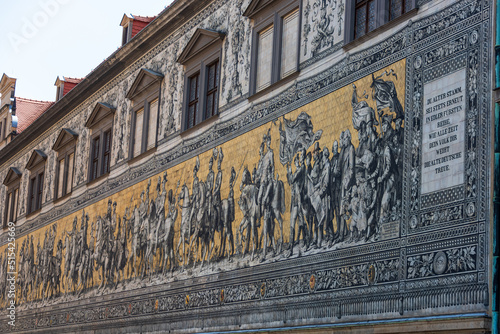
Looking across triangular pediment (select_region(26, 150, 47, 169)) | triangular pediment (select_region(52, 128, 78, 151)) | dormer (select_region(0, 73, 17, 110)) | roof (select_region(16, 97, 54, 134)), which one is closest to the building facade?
triangular pediment (select_region(52, 128, 78, 151))

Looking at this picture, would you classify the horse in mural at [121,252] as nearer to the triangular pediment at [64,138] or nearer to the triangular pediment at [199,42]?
the triangular pediment at [199,42]

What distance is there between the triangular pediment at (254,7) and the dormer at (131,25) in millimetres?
7000

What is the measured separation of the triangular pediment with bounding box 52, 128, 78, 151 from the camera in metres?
23.2

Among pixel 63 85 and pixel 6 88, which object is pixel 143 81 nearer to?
pixel 63 85

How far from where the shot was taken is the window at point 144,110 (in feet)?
61.1

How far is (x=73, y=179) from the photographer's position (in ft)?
74.8

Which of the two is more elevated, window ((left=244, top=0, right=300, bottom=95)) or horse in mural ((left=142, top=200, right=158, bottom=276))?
window ((left=244, top=0, right=300, bottom=95))

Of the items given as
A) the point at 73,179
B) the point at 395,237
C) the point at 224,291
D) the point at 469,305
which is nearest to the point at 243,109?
the point at 224,291

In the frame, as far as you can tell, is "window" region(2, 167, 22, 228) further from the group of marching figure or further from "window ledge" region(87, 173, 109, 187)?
the group of marching figure

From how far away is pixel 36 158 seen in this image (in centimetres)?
2614

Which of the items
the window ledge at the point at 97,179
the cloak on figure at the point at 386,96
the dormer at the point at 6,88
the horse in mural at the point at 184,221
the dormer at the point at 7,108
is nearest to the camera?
the cloak on figure at the point at 386,96

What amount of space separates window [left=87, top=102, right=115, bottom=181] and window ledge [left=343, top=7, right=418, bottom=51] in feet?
31.7

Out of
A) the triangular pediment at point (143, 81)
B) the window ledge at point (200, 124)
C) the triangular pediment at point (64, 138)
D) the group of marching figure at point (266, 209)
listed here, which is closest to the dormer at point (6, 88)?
the triangular pediment at point (64, 138)

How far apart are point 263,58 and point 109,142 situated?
7313 millimetres
